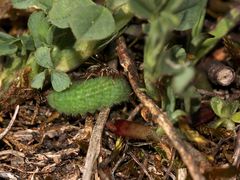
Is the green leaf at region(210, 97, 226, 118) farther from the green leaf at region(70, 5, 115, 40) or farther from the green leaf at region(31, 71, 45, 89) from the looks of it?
the green leaf at region(31, 71, 45, 89)

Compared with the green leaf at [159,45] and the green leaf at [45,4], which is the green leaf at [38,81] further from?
the green leaf at [159,45]

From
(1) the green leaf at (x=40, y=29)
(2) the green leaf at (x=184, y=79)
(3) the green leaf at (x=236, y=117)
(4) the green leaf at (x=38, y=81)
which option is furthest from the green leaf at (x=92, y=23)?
(3) the green leaf at (x=236, y=117)

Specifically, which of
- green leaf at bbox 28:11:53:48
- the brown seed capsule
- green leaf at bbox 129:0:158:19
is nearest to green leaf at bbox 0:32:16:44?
green leaf at bbox 28:11:53:48

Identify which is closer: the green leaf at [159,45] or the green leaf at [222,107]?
the green leaf at [159,45]

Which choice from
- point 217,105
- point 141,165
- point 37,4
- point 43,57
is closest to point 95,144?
point 141,165

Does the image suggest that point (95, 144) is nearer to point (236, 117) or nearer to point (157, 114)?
Result: point (157, 114)

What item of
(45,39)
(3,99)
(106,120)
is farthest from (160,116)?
(3,99)
